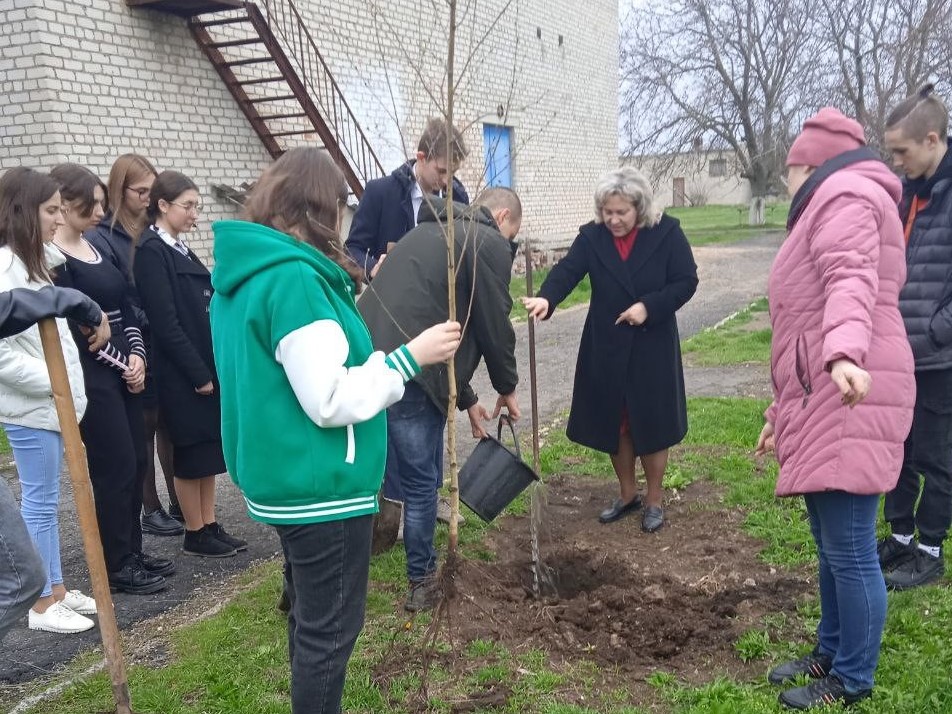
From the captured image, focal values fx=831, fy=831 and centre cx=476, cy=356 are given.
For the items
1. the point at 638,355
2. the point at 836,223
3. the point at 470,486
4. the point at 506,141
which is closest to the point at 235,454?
the point at 470,486

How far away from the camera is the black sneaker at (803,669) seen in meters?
2.86

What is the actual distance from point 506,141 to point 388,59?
14.6ft

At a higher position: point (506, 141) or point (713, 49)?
point (713, 49)

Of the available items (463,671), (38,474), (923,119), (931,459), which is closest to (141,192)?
(38,474)

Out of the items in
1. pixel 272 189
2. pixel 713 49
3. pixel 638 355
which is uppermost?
pixel 713 49

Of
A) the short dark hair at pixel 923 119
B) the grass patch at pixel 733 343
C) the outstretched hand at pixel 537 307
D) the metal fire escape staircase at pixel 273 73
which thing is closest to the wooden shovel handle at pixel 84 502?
the outstretched hand at pixel 537 307

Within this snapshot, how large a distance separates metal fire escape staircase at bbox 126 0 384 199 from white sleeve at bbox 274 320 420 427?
6.42 metres

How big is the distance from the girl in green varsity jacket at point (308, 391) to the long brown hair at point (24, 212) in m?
1.42

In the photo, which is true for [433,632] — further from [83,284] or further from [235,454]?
[83,284]

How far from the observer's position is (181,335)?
396cm

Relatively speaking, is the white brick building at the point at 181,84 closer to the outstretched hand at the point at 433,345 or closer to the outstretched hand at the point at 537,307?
the outstretched hand at the point at 537,307

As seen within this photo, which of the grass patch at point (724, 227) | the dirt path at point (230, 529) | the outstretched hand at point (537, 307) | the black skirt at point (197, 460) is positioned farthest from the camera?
the grass patch at point (724, 227)

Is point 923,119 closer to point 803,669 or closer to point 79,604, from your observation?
point 803,669

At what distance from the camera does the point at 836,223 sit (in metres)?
2.40
